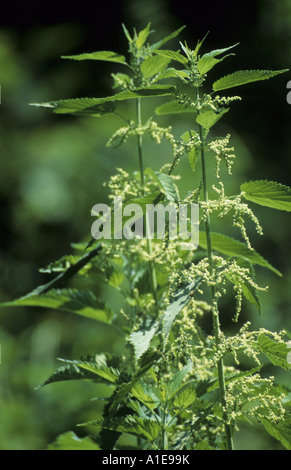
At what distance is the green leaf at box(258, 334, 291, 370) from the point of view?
82 centimetres

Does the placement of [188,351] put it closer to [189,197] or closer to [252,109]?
[189,197]

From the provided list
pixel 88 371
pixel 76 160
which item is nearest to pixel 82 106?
pixel 88 371

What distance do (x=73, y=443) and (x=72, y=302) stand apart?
26 centimetres

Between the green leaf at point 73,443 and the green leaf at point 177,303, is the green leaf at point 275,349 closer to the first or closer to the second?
the green leaf at point 177,303

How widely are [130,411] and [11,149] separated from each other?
319 cm

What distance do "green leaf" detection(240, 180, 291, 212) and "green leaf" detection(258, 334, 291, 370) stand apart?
0.20 m

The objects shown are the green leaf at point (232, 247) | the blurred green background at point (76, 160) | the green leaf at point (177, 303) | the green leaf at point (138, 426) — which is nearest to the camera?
the green leaf at point (177, 303)

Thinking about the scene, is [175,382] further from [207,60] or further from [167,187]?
[207,60]

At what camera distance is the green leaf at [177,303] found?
738 mm

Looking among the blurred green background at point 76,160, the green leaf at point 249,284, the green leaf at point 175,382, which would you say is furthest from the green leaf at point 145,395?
the blurred green background at point 76,160

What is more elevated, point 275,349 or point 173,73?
point 173,73

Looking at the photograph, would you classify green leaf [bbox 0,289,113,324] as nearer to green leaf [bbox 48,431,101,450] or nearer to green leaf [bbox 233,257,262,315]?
green leaf [bbox 48,431,101,450]

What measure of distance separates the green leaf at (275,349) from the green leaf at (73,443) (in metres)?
0.35

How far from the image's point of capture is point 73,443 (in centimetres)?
96
